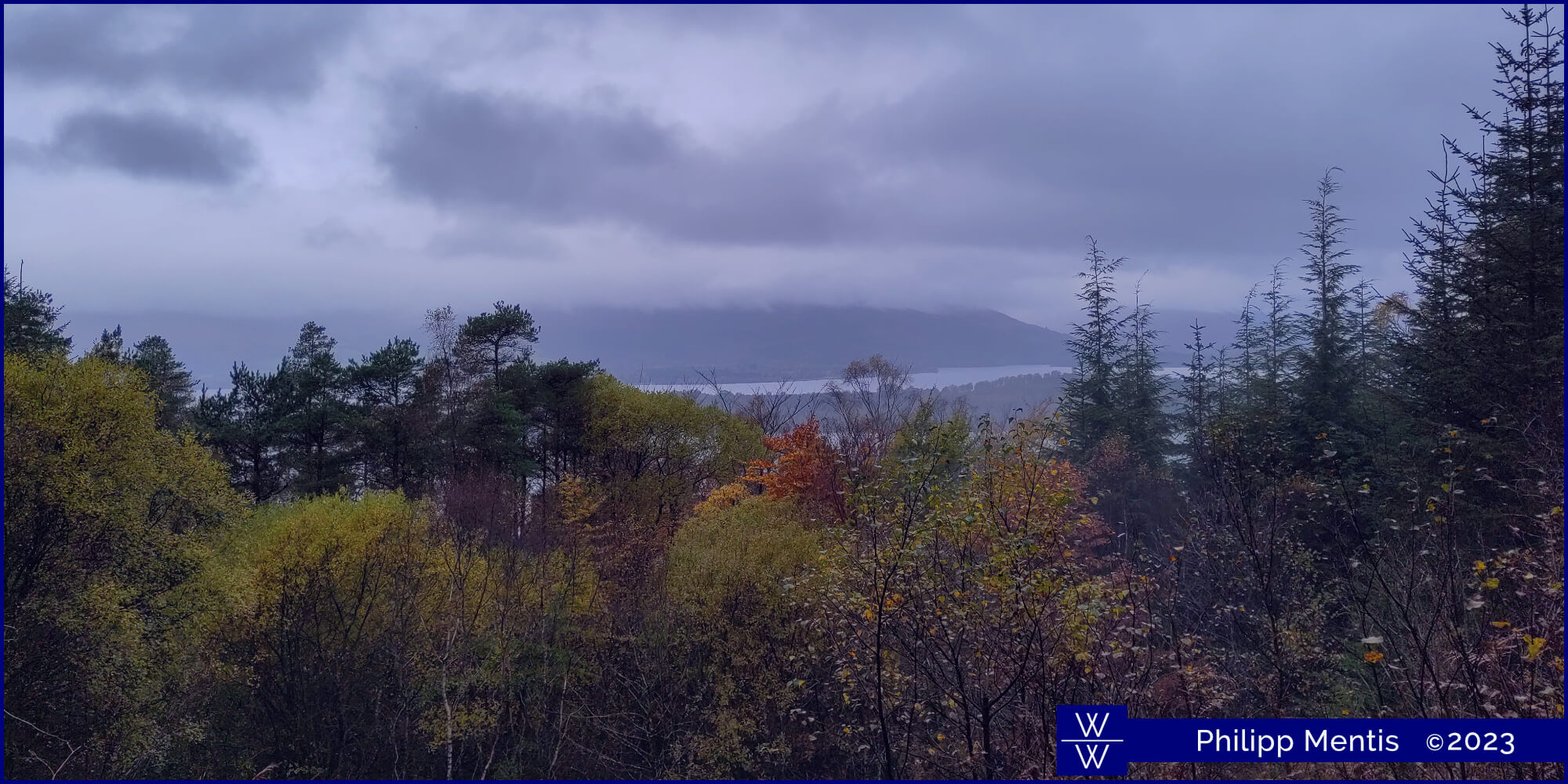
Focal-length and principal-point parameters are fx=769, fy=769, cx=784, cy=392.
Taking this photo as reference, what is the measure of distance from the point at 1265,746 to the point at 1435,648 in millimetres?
3187

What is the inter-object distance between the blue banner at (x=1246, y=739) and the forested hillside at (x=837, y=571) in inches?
9.6

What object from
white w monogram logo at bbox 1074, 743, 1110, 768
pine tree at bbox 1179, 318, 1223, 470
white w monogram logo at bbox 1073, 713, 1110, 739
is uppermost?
pine tree at bbox 1179, 318, 1223, 470

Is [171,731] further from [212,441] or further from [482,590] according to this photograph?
[212,441]

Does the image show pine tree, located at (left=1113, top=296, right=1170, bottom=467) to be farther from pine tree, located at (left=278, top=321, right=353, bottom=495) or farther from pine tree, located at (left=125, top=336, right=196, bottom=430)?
pine tree, located at (left=125, top=336, right=196, bottom=430)

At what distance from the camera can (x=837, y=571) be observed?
9.15m

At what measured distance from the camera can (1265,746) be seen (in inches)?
277

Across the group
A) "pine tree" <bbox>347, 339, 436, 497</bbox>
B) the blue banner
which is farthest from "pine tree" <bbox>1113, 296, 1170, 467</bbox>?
"pine tree" <bbox>347, 339, 436, 497</bbox>

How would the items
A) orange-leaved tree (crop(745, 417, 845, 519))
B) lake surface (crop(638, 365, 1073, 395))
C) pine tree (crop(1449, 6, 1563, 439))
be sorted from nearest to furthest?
1. pine tree (crop(1449, 6, 1563, 439))
2. orange-leaved tree (crop(745, 417, 845, 519))
3. lake surface (crop(638, 365, 1073, 395))

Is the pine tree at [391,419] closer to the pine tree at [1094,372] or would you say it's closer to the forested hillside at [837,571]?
the forested hillside at [837,571]

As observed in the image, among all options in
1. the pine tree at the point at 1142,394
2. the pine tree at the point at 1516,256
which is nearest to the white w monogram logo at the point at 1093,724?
the pine tree at the point at 1516,256

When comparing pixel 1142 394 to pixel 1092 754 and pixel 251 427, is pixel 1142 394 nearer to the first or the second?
pixel 1092 754

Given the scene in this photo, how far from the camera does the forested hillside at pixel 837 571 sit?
26.9 ft

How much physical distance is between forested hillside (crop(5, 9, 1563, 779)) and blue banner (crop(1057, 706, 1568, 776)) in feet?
0.80

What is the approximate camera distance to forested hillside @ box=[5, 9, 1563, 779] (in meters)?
8.21
